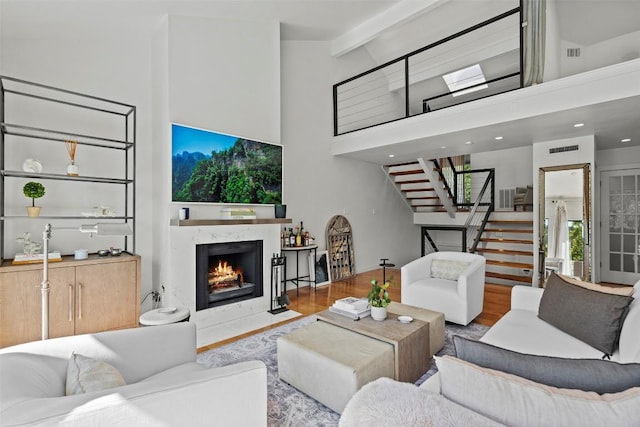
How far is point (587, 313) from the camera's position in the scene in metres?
2.02

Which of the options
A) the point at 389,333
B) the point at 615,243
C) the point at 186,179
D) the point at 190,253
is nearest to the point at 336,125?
the point at 186,179

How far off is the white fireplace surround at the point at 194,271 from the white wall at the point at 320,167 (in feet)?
4.41

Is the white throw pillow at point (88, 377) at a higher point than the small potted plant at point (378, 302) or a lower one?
higher

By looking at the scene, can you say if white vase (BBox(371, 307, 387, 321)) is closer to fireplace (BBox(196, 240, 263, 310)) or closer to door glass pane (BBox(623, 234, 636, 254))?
fireplace (BBox(196, 240, 263, 310))

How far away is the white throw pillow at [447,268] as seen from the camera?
3.80 meters

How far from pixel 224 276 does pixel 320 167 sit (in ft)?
8.53

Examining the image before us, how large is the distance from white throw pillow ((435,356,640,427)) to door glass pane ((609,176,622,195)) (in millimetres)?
6612

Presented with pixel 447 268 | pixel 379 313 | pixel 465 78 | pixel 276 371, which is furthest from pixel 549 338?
pixel 465 78

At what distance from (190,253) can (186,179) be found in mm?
850

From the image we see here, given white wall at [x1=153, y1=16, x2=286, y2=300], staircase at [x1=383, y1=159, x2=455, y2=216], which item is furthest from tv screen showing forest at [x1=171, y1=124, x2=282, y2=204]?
staircase at [x1=383, y1=159, x2=455, y2=216]

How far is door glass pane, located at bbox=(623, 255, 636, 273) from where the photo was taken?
5.42m

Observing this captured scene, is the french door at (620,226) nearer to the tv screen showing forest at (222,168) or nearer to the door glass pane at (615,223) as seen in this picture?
the door glass pane at (615,223)

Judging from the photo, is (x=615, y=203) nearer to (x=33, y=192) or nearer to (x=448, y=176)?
(x=448, y=176)

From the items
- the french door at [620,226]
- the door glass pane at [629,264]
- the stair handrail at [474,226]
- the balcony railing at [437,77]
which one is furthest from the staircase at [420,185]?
the door glass pane at [629,264]
